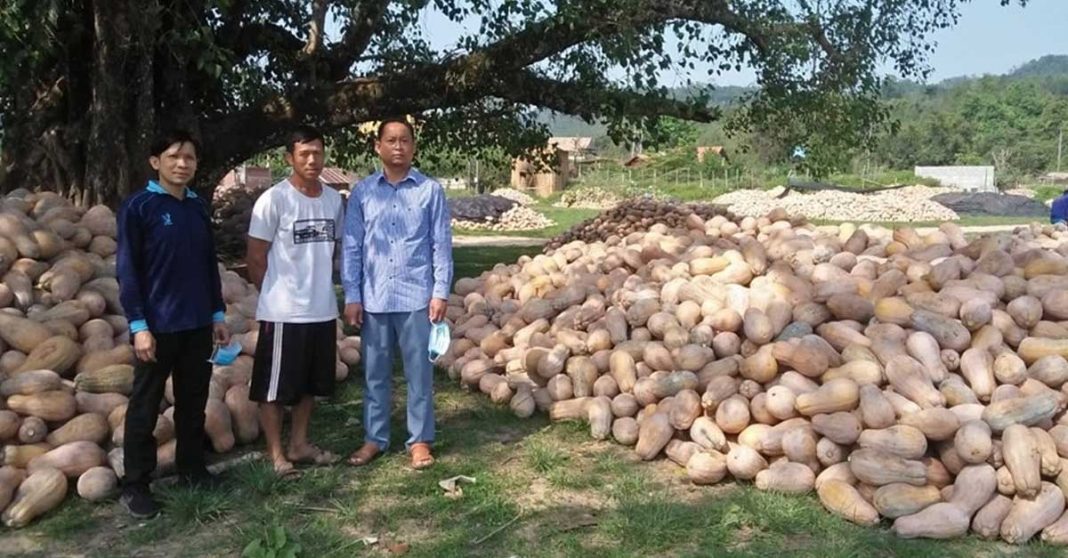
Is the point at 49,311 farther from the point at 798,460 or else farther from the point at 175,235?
the point at 798,460

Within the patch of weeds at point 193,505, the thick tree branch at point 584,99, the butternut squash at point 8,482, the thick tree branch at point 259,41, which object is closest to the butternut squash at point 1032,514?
the patch of weeds at point 193,505

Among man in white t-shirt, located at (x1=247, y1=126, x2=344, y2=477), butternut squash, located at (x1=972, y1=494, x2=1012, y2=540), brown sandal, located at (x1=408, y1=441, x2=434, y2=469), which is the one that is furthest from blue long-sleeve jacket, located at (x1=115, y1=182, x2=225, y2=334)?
butternut squash, located at (x1=972, y1=494, x2=1012, y2=540)

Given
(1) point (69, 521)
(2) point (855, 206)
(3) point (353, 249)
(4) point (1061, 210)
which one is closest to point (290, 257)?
(3) point (353, 249)

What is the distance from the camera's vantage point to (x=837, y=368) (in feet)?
14.5

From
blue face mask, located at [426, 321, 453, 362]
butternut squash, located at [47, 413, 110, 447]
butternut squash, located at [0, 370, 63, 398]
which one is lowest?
butternut squash, located at [47, 413, 110, 447]

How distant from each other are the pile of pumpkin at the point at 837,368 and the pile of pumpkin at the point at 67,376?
1617 mm

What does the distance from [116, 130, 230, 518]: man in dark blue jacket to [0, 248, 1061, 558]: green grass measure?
0.88ft

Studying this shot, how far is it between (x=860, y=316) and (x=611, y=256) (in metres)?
2.20

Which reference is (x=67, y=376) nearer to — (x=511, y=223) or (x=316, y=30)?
(x=316, y=30)

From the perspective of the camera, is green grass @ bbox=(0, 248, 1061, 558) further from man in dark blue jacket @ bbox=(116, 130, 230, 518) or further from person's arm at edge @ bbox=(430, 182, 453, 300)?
person's arm at edge @ bbox=(430, 182, 453, 300)

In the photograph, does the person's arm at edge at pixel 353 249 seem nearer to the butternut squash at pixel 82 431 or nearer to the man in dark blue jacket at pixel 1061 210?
the butternut squash at pixel 82 431

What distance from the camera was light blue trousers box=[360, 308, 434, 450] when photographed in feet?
14.4

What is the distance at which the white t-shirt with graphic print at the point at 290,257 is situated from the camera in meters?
4.16

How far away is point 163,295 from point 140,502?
88 cm
